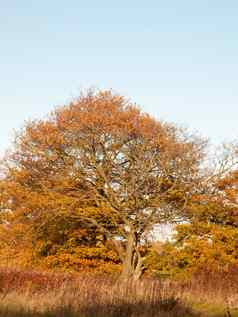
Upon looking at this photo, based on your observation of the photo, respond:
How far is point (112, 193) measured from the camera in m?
25.6

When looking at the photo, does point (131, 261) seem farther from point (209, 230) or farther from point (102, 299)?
point (102, 299)

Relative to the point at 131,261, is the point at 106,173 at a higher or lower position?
higher

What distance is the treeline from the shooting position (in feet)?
81.5

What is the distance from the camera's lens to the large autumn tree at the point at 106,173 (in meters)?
25.0

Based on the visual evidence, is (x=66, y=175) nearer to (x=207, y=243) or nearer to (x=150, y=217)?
(x=150, y=217)

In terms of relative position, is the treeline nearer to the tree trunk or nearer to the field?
the tree trunk

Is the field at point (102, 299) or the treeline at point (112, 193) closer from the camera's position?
the field at point (102, 299)

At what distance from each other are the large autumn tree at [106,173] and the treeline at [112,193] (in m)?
0.06

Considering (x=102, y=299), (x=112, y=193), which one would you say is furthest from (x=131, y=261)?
(x=102, y=299)

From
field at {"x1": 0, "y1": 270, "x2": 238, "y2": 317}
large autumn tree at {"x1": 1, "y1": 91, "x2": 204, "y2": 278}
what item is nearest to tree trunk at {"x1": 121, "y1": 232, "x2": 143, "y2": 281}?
large autumn tree at {"x1": 1, "y1": 91, "x2": 204, "y2": 278}

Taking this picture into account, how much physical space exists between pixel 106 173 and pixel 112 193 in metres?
1.28

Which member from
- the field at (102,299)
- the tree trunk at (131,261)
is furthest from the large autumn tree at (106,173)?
the field at (102,299)

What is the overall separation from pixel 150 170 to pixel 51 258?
7.68m

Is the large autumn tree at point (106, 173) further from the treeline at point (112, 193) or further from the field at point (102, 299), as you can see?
the field at point (102, 299)
